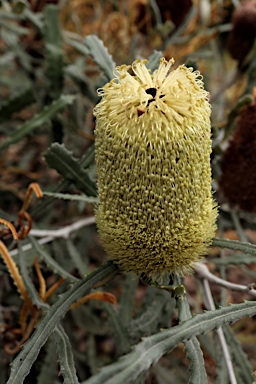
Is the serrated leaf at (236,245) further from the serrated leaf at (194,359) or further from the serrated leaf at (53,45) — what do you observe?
the serrated leaf at (53,45)

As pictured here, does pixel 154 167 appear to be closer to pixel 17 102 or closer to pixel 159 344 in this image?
pixel 159 344

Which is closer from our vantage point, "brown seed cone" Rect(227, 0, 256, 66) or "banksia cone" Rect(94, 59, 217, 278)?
"banksia cone" Rect(94, 59, 217, 278)

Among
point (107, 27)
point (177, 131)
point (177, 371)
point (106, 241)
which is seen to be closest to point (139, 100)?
point (177, 131)

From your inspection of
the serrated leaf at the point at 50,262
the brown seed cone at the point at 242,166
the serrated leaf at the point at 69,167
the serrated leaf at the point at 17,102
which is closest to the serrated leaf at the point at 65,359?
the serrated leaf at the point at 50,262

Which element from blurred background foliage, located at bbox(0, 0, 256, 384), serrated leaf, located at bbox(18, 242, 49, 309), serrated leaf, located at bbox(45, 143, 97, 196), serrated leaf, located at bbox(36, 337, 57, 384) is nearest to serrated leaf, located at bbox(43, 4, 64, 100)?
blurred background foliage, located at bbox(0, 0, 256, 384)

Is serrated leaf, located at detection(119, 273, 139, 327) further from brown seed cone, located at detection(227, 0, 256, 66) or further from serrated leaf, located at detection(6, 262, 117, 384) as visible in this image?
brown seed cone, located at detection(227, 0, 256, 66)

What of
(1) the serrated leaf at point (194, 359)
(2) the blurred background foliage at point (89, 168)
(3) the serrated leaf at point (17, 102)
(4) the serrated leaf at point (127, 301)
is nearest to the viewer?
(1) the serrated leaf at point (194, 359)

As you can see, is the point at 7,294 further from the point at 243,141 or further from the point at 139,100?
the point at 139,100
